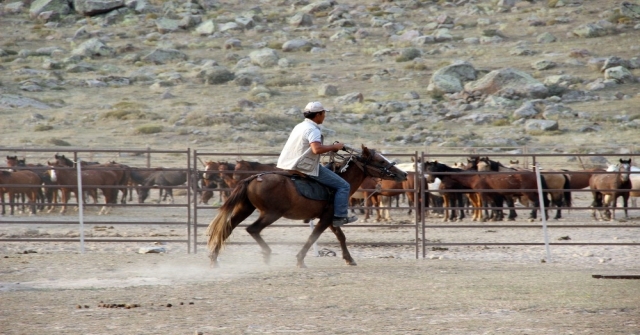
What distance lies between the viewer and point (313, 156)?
34.6 ft

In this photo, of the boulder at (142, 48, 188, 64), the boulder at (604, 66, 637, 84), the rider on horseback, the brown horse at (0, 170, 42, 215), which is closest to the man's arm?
the rider on horseback

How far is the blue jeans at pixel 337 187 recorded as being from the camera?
10.7m

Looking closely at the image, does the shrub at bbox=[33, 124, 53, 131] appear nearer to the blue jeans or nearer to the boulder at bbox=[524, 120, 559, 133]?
the boulder at bbox=[524, 120, 559, 133]

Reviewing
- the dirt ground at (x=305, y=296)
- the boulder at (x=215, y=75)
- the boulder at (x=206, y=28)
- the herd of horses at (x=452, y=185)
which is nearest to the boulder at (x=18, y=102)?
the boulder at (x=215, y=75)

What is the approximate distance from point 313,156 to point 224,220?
121cm

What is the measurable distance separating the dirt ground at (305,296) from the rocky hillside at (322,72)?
2189 cm

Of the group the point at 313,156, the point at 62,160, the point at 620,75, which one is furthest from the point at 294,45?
the point at 313,156

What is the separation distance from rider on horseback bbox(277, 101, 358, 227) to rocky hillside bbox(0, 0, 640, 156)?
2230 cm

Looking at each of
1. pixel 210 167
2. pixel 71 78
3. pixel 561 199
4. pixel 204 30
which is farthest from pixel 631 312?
pixel 204 30

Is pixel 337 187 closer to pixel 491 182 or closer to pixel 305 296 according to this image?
pixel 305 296

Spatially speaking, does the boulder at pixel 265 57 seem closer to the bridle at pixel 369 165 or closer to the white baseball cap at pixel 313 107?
the bridle at pixel 369 165

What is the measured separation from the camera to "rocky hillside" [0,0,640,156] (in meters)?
36.2

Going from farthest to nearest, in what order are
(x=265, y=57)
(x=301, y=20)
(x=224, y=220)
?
(x=301, y=20) → (x=265, y=57) → (x=224, y=220)

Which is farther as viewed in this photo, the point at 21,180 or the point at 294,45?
the point at 294,45
